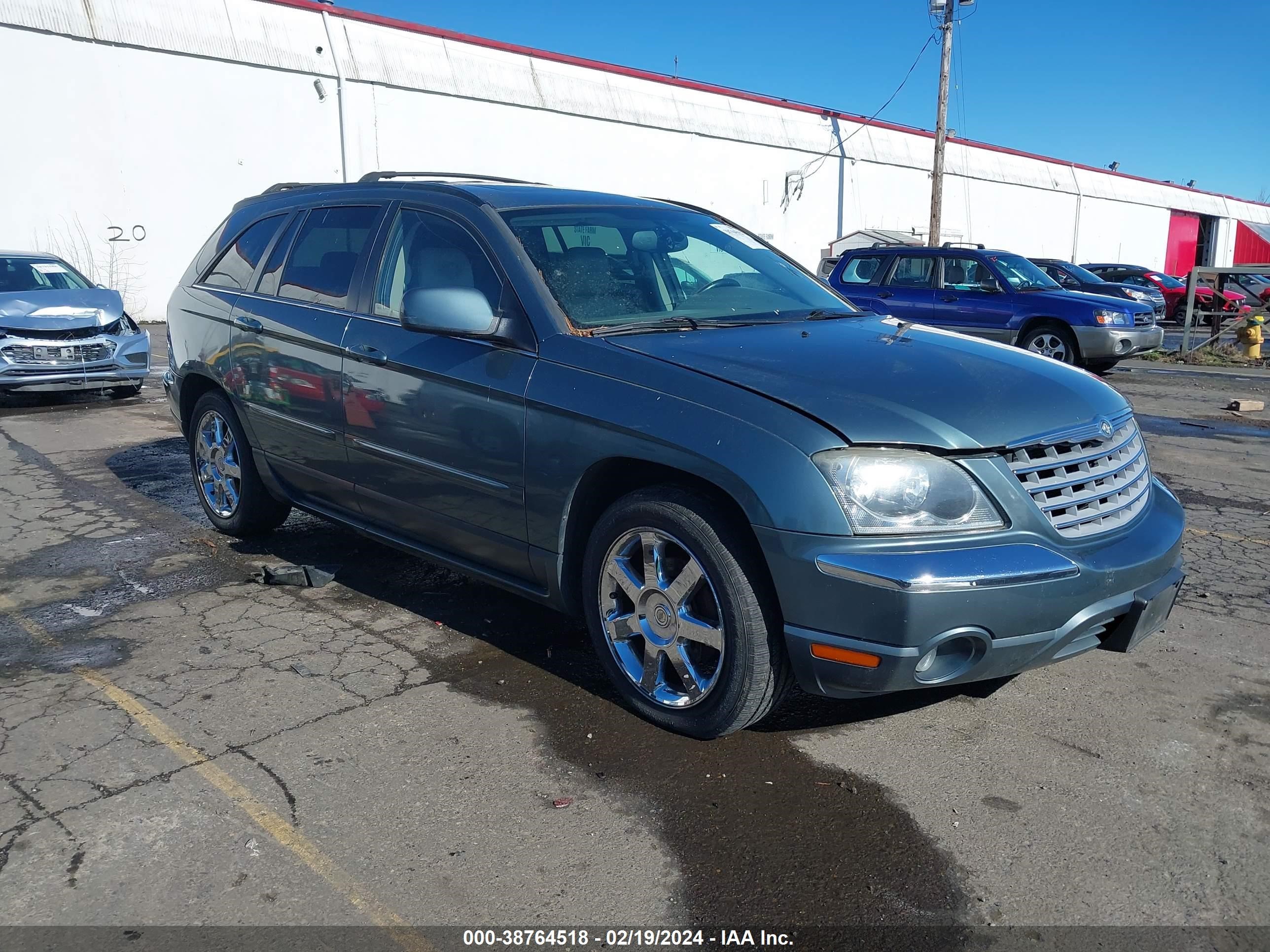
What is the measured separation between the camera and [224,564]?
532 cm

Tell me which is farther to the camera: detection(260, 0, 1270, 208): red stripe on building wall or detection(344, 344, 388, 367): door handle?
detection(260, 0, 1270, 208): red stripe on building wall

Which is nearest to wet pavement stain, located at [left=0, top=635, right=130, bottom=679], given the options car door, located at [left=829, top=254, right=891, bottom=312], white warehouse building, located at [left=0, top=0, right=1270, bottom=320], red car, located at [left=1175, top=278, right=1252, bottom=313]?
car door, located at [left=829, top=254, right=891, bottom=312]

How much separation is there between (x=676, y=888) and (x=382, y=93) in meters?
23.2

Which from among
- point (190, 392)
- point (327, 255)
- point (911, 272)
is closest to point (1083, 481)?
point (327, 255)

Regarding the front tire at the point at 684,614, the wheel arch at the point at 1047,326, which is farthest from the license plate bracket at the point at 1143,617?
the wheel arch at the point at 1047,326

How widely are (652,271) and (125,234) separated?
19.9 metres

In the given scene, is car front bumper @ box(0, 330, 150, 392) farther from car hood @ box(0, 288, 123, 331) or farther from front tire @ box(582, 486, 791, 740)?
front tire @ box(582, 486, 791, 740)

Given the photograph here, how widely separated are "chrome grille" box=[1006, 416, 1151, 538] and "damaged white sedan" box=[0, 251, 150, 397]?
10.2m

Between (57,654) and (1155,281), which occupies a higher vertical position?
(57,654)

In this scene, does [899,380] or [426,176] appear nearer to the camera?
[899,380]

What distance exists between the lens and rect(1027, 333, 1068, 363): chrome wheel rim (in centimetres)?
1331

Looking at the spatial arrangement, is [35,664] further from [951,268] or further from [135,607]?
[951,268]

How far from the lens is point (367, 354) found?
427 cm

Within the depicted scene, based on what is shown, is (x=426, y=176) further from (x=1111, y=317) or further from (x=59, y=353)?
(x=1111, y=317)
